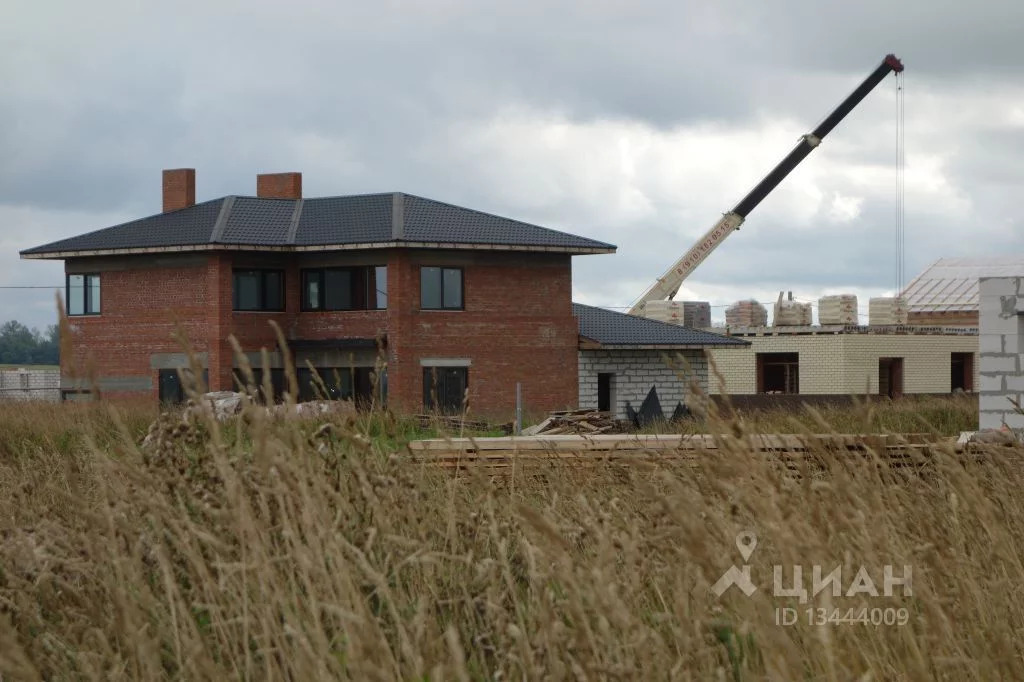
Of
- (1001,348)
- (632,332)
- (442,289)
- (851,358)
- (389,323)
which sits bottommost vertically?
(851,358)

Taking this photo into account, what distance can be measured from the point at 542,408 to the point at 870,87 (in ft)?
58.9

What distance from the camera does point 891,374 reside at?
154 feet

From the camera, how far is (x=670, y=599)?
397cm

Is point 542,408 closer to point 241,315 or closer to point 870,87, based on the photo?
point 241,315

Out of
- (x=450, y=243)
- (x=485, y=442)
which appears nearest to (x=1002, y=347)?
(x=485, y=442)

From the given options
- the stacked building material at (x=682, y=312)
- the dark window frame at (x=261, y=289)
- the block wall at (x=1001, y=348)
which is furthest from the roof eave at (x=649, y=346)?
the block wall at (x=1001, y=348)

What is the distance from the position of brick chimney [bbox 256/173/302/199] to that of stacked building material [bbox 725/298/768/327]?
19.4 metres

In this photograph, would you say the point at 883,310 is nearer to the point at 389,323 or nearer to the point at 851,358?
the point at 851,358

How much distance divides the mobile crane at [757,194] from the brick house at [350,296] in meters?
8.20

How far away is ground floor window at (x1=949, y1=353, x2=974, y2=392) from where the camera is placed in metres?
49.1

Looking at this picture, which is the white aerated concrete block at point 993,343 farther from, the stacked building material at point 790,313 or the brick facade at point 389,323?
the stacked building material at point 790,313

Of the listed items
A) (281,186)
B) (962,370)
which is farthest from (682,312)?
(281,186)

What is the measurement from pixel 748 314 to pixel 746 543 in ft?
153

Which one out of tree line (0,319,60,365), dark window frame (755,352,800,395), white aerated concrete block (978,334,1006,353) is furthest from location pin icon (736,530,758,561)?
tree line (0,319,60,365)
